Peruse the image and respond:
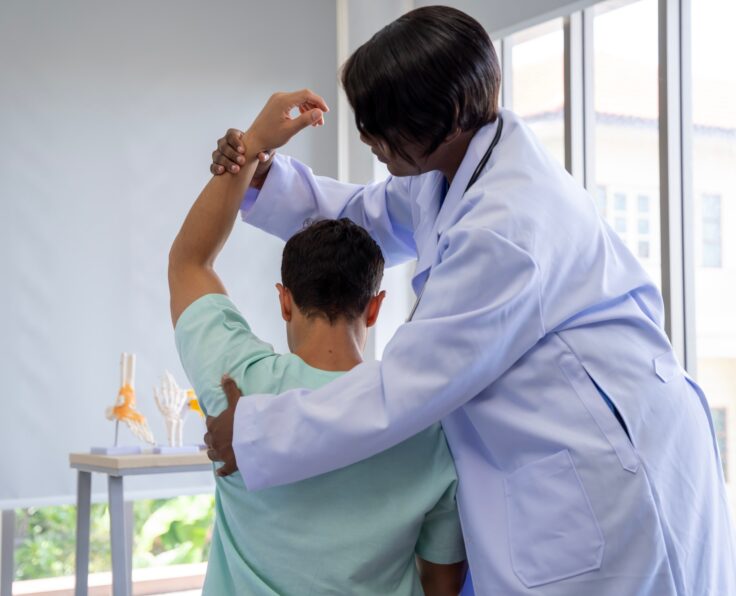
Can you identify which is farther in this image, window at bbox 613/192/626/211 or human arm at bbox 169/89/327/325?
window at bbox 613/192/626/211

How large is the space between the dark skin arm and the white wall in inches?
118

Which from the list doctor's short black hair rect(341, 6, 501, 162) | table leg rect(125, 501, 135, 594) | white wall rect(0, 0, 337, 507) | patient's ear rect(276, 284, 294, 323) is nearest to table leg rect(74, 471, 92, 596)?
white wall rect(0, 0, 337, 507)

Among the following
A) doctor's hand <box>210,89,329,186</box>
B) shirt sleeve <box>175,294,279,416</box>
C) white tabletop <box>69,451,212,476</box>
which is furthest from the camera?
white tabletop <box>69,451,212,476</box>

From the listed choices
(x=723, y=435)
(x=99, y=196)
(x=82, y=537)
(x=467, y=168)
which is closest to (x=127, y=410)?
(x=82, y=537)

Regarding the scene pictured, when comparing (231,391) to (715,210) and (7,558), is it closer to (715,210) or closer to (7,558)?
(715,210)

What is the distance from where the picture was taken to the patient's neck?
1.24m

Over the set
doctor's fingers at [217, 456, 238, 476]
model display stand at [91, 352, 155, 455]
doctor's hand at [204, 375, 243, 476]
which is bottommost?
model display stand at [91, 352, 155, 455]

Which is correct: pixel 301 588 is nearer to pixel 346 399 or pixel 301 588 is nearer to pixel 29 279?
pixel 346 399

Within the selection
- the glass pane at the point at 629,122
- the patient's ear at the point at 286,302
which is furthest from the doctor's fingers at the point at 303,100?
the glass pane at the point at 629,122

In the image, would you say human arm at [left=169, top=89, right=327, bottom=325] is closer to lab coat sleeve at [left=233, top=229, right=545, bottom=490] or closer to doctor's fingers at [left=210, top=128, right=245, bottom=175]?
doctor's fingers at [left=210, top=128, right=245, bottom=175]

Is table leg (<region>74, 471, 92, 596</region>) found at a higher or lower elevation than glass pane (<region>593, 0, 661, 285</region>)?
lower

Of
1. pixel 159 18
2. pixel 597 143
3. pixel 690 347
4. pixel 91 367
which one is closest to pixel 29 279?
pixel 91 367

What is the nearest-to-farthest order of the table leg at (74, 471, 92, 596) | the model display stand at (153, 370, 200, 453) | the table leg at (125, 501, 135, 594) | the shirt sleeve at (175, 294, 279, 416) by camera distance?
the shirt sleeve at (175, 294, 279, 416) < the table leg at (74, 471, 92, 596) < the model display stand at (153, 370, 200, 453) < the table leg at (125, 501, 135, 594)

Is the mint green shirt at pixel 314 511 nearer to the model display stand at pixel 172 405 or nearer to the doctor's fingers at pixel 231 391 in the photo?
the doctor's fingers at pixel 231 391
